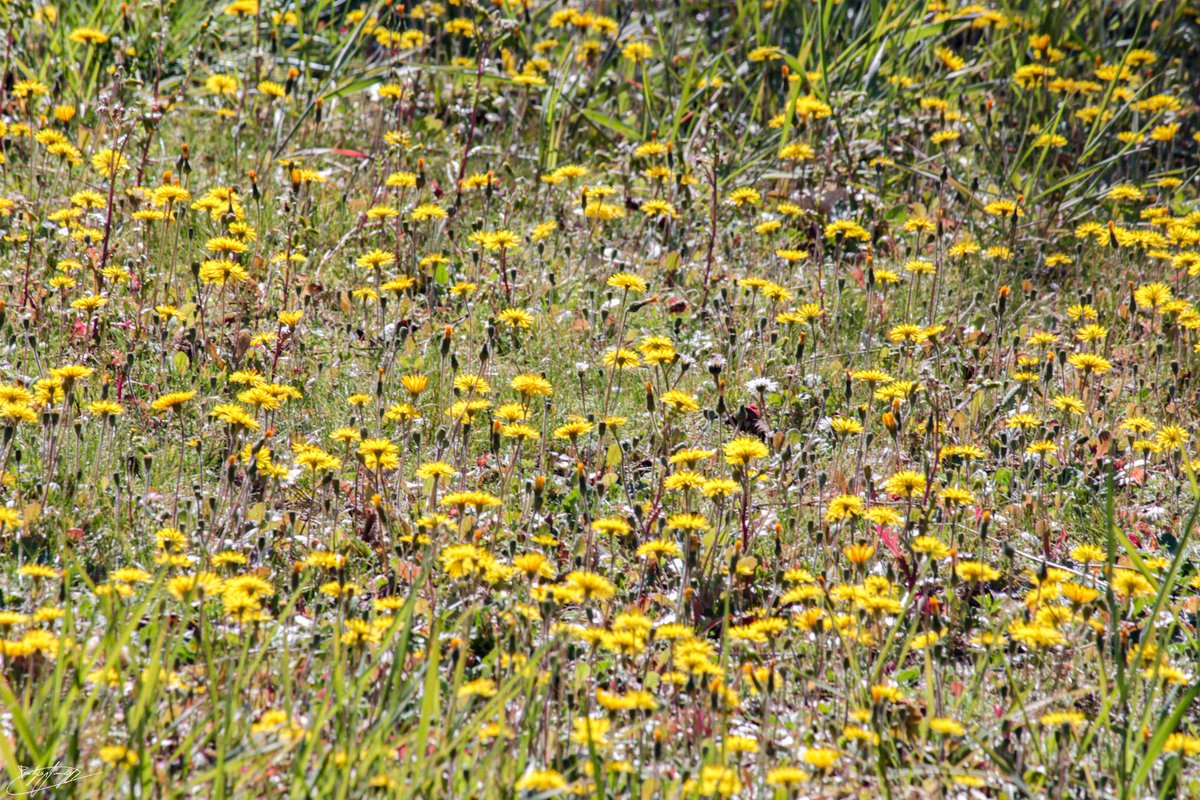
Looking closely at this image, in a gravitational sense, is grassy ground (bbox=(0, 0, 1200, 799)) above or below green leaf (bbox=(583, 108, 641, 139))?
below

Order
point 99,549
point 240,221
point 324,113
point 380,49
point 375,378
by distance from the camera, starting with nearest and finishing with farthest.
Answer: point 99,549, point 375,378, point 240,221, point 324,113, point 380,49

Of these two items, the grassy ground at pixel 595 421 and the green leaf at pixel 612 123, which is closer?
the grassy ground at pixel 595 421

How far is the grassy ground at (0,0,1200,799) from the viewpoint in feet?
7.07

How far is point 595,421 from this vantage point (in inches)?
141

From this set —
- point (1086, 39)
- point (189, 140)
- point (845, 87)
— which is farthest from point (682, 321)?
point (1086, 39)

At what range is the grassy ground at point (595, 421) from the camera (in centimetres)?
216

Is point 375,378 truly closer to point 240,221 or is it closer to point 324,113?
point 240,221

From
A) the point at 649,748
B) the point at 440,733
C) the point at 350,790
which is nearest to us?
the point at 350,790

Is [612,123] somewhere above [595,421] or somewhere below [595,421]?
above

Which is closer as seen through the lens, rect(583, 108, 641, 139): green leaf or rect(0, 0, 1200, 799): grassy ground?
rect(0, 0, 1200, 799): grassy ground

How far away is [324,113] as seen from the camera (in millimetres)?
5398

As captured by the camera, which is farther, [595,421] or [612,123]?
[612,123]

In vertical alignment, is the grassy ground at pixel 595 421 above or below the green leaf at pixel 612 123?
below

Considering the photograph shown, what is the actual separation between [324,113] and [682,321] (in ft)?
7.12
